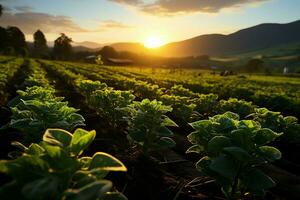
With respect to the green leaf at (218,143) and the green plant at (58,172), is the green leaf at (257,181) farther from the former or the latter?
the green plant at (58,172)

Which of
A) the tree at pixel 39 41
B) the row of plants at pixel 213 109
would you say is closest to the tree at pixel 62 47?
the tree at pixel 39 41

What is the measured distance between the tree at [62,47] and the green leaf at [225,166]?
105206 mm

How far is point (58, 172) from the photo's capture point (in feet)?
8.61

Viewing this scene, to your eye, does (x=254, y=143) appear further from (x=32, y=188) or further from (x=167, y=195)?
(x=32, y=188)

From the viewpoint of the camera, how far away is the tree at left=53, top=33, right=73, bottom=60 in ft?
352

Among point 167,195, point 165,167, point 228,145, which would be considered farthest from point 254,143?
point 165,167

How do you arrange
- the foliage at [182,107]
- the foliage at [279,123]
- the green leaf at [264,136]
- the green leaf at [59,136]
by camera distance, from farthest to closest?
1. the foliage at [182,107]
2. the foliage at [279,123]
3. the green leaf at [264,136]
4. the green leaf at [59,136]

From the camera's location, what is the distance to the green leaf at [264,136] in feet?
13.7

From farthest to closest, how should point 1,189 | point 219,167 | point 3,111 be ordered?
point 3,111 → point 219,167 → point 1,189

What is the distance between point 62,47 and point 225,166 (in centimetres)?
10736

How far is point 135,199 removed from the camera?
4.97 meters

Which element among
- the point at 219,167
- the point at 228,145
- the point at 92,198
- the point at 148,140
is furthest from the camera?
the point at 148,140

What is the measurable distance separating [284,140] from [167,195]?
478 centimetres

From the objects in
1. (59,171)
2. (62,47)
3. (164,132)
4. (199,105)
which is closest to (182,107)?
(199,105)
